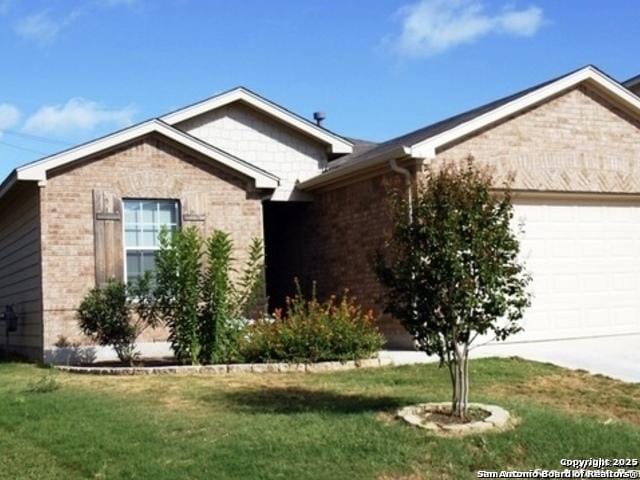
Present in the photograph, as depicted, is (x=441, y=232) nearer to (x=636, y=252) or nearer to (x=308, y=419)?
(x=308, y=419)

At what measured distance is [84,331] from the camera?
45.9 feet

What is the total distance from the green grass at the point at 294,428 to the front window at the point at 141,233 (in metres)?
3.70

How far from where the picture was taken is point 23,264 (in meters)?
16.1

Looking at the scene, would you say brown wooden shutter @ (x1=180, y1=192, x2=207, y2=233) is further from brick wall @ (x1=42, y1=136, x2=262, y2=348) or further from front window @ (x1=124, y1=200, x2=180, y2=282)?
front window @ (x1=124, y1=200, x2=180, y2=282)

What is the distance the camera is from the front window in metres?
14.9

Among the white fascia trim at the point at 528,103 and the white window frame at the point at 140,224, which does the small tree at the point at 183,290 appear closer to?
the white window frame at the point at 140,224

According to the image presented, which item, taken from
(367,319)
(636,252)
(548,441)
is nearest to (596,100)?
(636,252)

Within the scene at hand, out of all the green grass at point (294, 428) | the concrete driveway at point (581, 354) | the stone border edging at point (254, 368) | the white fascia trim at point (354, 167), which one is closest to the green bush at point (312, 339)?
the stone border edging at point (254, 368)

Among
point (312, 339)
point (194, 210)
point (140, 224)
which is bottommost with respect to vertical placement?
point (312, 339)

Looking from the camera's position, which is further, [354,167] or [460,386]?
[354,167]

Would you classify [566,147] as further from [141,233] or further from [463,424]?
[463,424]

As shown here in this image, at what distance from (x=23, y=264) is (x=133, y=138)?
3446 mm

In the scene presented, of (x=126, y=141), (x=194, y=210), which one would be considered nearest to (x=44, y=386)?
(x=194, y=210)

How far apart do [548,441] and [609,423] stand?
1222mm
